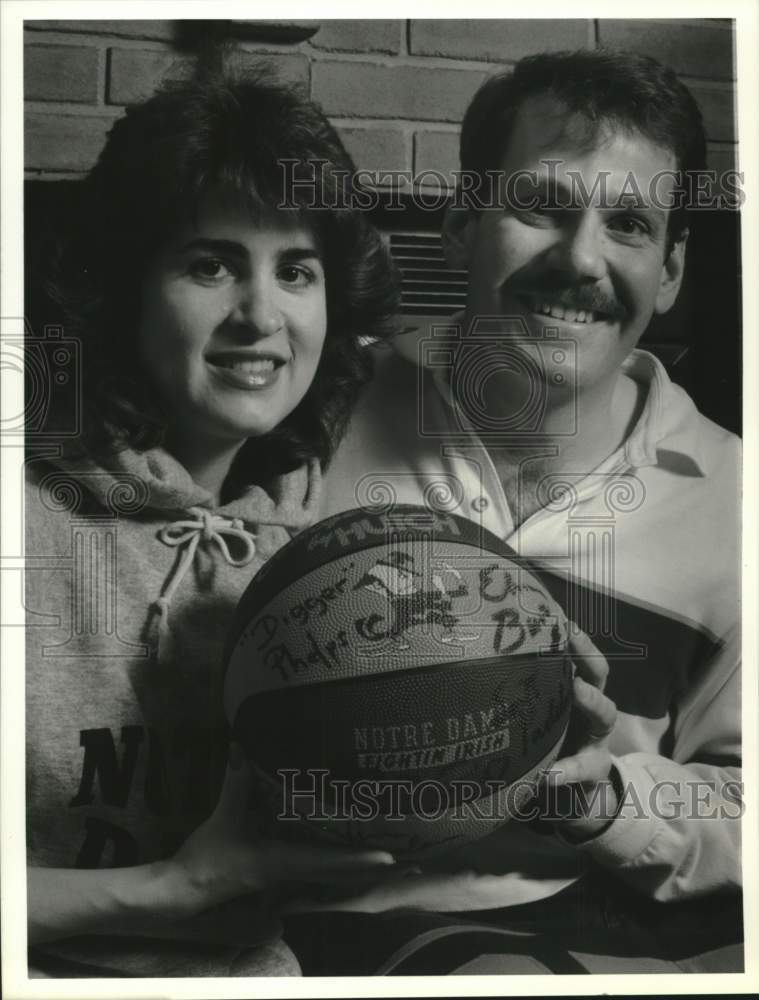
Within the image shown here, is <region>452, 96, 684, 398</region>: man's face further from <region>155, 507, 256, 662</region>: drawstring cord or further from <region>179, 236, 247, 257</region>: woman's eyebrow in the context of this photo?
<region>155, 507, 256, 662</region>: drawstring cord

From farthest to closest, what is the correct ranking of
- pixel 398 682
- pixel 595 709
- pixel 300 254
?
pixel 300 254 < pixel 595 709 < pixel 398 682

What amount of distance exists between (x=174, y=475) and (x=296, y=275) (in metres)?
0.38

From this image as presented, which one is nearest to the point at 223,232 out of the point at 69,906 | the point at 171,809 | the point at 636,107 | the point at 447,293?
the point at 447,293

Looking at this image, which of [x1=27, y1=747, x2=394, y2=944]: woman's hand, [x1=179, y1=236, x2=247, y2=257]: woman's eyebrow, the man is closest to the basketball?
[x1=27, y1=747, x2=394, y2=944]: woman's hand

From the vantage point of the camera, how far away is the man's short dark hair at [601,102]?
1.84 m

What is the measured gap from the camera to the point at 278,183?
70.6 inches

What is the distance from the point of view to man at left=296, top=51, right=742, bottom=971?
1.81 meters

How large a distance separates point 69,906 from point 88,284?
100cm

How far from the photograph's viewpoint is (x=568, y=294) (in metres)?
1.82

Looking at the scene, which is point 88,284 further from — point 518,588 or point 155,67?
point 518,588
